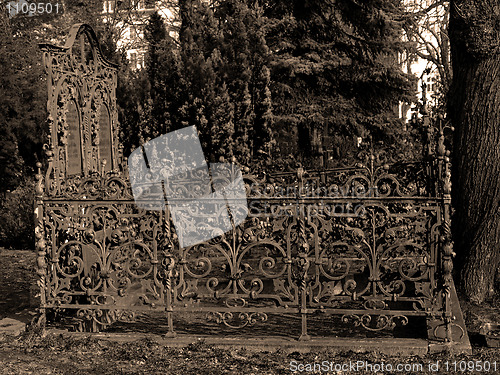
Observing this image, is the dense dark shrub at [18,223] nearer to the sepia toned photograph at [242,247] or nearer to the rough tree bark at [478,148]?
the sepia toned photograph at [242,247]

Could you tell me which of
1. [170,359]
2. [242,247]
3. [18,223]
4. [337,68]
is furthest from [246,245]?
[337,68]

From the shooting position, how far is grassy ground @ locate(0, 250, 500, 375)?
5.05 metres

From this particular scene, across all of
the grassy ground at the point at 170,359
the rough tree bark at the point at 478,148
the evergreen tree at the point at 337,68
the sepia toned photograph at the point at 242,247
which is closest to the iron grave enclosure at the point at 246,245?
the sepia toned photograph at the point at 242,247

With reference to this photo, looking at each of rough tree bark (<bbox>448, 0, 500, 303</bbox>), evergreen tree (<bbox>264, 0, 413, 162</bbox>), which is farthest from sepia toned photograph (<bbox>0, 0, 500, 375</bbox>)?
evergreen tree (<bbox>264, 0, 413, 162</bbox>)

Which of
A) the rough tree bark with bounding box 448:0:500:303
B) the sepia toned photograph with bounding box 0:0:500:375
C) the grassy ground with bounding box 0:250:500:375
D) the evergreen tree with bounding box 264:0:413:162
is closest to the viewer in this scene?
the grassy ground with bounding box 0:250:500:375

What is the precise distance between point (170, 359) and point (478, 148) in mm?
4391

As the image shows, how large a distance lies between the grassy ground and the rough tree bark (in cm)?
152

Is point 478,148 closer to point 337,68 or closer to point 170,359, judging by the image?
point 170,359

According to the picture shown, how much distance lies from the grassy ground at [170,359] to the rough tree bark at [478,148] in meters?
1.52

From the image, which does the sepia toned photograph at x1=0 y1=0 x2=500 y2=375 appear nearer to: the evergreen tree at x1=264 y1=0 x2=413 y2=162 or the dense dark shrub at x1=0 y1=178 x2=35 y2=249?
the dense dark shrub at x1=0 y1=178 x2=35 y2=249

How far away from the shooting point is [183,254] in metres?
5.82

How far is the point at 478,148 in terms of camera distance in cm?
736

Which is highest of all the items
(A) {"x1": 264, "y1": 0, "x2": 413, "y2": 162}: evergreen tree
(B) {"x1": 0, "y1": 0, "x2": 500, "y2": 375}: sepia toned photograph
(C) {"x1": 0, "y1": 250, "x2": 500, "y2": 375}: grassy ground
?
(A) {"x1": 264, "y1": 0, "x2": 413, "y2": 162}: evergreen tree

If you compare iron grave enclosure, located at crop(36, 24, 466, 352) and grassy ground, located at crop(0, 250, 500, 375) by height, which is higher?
iron grave enclosure, located at crop(36, 24, 466, 352)
